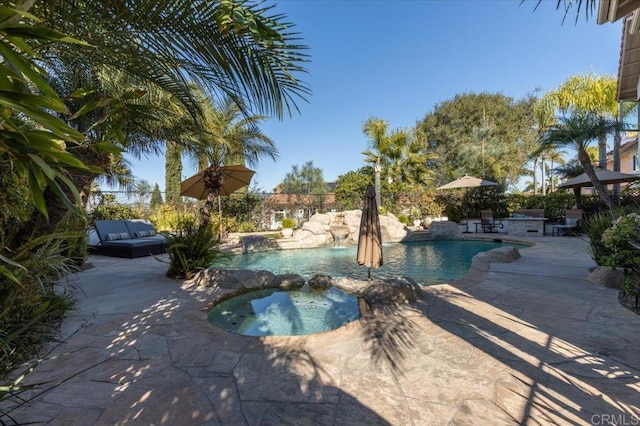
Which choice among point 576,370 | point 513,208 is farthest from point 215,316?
point 513,208

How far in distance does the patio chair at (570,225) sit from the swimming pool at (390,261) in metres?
2.85

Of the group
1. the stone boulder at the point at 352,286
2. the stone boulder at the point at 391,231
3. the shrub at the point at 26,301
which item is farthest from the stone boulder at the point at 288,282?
the stone boulder at the point at 391,231

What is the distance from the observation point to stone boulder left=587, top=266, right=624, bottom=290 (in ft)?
15.8

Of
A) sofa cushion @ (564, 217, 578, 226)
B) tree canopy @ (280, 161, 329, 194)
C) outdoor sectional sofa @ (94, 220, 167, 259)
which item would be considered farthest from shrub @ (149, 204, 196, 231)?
tree canopy @ (280, 161, 329, 194)

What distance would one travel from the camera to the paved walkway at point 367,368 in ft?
6.85

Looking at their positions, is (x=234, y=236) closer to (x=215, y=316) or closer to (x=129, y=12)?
(x=215, y=316)

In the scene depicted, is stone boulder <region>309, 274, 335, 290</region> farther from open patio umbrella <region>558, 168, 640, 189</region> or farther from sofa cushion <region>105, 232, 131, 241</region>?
open patio umbrella <region>558, 168, 640, 189</region>

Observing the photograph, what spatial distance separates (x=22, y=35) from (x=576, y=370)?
3847mm

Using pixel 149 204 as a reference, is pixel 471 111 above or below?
above

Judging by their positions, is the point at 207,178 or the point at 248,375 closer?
the point at 248,375

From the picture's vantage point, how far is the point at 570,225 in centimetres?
1191

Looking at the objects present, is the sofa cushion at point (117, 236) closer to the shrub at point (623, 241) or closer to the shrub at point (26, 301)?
the shrub at point (26, 301)

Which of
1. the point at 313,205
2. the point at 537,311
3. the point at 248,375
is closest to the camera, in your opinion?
the point at 248,375

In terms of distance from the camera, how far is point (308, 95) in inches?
90.4
